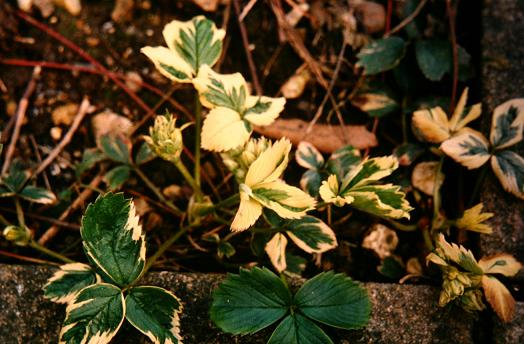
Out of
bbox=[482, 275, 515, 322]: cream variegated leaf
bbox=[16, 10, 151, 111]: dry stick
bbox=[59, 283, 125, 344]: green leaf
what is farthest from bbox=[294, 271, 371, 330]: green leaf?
bbox=[16, 10, 151, 111]: dry stick

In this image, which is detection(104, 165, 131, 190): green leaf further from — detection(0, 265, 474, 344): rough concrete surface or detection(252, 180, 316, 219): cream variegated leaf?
detection(252, 180, 316, 219): cream variegated leaf

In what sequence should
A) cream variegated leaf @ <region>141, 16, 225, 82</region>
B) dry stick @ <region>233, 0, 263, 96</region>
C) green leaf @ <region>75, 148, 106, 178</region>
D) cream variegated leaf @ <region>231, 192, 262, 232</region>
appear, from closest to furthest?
1. cream variegated leaf @ <region>231, 192, 262, 232</region>
2. cream variegated leaf @ <region>141, 16, 225, 82</region>
3. green leaf @ <region>75, 148, 106, 178</region>
4. dry stick @ <region>233, 0, 263, 96</region>

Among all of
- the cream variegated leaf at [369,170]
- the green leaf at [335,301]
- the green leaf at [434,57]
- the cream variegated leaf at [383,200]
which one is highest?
the green leaf at [434,57]

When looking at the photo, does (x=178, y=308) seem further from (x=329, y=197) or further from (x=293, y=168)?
(x=293, y=168)

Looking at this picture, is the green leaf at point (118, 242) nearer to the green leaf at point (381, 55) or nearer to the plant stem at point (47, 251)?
the plant stem at point (47, 251)

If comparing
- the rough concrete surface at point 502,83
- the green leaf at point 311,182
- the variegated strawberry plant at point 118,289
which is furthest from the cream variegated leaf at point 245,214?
the rough concrete surface at point 502,83
